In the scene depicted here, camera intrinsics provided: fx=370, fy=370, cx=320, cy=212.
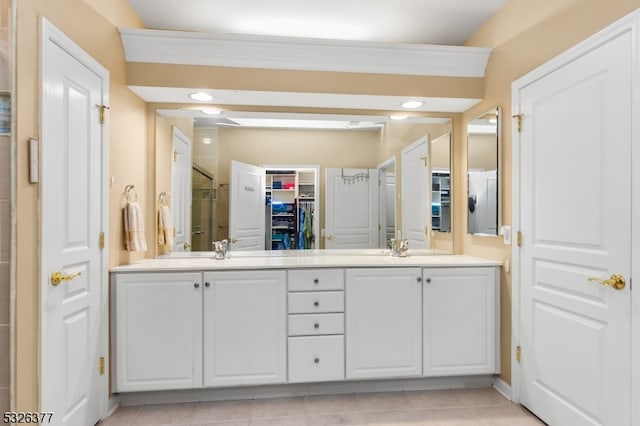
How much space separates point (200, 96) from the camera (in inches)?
107

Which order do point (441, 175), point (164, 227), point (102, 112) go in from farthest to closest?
point (441, 175), point (164, 227), point (102, 112)

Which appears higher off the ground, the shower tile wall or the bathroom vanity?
the shower tile wall

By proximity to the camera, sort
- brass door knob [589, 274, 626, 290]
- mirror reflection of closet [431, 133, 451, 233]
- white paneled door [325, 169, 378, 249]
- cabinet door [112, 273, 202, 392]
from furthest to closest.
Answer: mirror reflection of closet [431, 133, 451, 233]
white paneled door [325, 169, 378, 249]
cabinet door [112, 273, 202, 392]
brass door knob [589, 274, 626, 290]

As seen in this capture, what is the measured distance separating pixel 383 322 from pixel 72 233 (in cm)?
193

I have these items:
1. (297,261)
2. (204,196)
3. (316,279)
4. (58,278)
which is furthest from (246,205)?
(58,278)

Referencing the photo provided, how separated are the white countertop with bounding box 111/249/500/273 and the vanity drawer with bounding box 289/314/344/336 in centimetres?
34

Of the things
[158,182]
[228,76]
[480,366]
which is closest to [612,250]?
[480,366]

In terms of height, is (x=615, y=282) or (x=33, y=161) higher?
(x=33, y=161)

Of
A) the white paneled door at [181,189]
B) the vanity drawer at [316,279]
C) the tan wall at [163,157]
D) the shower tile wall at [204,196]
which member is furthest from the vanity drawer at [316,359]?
the tan wall at [163,157]

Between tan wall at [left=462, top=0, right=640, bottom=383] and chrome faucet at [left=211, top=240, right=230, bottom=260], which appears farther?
chrome faucet at [left=211, top=240, right=230, bottom=260]

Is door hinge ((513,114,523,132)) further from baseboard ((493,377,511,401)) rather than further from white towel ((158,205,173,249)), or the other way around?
white towel ((158,205,173,249))

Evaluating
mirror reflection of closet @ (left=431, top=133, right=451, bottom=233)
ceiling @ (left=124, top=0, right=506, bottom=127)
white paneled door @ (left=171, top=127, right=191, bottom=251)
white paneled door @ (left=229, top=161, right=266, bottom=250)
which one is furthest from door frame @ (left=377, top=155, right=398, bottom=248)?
white paneled door @ (left=171, top=127, right=191, bottom=251)

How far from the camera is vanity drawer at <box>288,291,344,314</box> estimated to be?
8.05 ft

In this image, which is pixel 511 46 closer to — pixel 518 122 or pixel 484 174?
pixel 518 122
